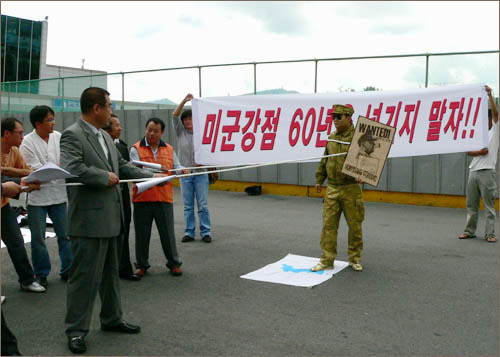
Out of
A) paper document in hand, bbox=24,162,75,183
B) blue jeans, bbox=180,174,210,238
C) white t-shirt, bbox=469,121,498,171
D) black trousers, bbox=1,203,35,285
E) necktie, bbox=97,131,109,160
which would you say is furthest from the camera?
blue jeans, bbox=180,174,210,238

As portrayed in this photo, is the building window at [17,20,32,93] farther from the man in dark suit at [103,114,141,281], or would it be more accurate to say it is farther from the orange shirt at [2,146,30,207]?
the orange shirt at [2,146,30,207]

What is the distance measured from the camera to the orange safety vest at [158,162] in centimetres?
587

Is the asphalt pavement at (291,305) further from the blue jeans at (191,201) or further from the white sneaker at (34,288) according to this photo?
the blue jeans at (191,201)

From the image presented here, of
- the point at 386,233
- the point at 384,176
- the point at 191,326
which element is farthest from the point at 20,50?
the point at 191,326

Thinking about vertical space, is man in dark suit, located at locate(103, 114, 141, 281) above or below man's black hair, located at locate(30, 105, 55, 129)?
below

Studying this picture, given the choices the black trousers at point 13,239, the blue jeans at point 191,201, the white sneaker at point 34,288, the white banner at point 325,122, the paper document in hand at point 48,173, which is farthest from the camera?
the blue jeans at point 191,201

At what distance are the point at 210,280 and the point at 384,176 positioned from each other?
7114mm

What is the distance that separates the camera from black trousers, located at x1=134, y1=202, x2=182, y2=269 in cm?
592

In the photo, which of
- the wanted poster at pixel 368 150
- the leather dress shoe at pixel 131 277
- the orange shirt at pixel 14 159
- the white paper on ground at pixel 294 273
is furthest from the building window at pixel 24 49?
the wanted poster at pixel 368 150

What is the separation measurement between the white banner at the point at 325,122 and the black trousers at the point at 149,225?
754 mm

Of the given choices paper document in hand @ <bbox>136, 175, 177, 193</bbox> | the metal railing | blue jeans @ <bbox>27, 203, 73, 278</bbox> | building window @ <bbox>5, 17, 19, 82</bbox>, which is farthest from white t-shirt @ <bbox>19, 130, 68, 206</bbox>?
building window @ <bbox>5, 17, 19, 82</bbox>

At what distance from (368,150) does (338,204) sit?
2.83 feet

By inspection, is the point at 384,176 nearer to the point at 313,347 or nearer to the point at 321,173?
the point at 321,173

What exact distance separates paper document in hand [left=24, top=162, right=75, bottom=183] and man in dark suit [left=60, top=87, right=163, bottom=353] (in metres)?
0.06
